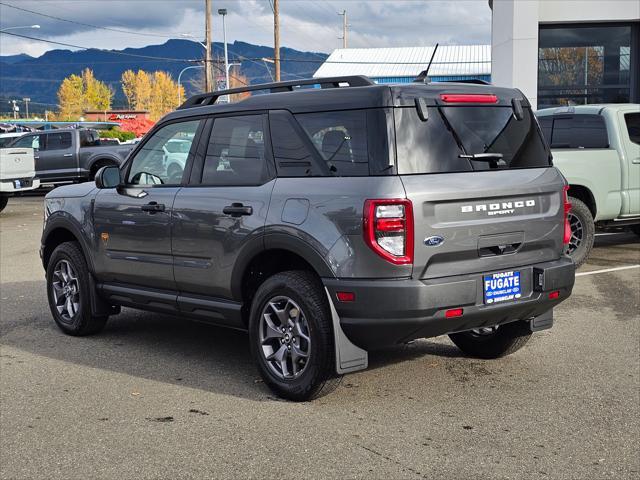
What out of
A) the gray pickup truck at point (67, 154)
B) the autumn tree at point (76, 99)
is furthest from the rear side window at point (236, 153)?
the autumn tree at point (76, 99)

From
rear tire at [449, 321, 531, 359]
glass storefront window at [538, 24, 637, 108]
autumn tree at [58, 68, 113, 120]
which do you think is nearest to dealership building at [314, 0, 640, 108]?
glass storefront window at [538, 24, 637, 108]

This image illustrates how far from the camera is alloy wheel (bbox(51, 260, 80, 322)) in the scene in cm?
753

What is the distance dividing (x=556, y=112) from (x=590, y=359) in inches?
218

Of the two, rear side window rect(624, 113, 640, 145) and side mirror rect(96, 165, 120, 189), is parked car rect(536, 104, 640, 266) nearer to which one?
rear side window rect(624, 113, 640, 145)

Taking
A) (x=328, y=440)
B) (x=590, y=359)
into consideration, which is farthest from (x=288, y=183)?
(x=590, y=359)

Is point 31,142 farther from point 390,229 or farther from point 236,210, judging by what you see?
point 390,229

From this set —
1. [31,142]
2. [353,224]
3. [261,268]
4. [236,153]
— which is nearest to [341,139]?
[353,224]

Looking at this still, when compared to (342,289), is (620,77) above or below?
above

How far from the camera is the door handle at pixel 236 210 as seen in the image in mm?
5730

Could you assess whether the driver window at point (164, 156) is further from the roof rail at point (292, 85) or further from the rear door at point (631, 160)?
the rear door at point (631, 160)

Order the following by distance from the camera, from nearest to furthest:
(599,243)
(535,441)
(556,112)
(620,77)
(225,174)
A: (535,441), (225,174), (556,112), (599,243), (620,77)

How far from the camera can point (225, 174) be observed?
6082 mm

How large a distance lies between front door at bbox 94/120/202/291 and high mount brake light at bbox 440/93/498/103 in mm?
1998

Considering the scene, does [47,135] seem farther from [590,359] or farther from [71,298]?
[590,359]
